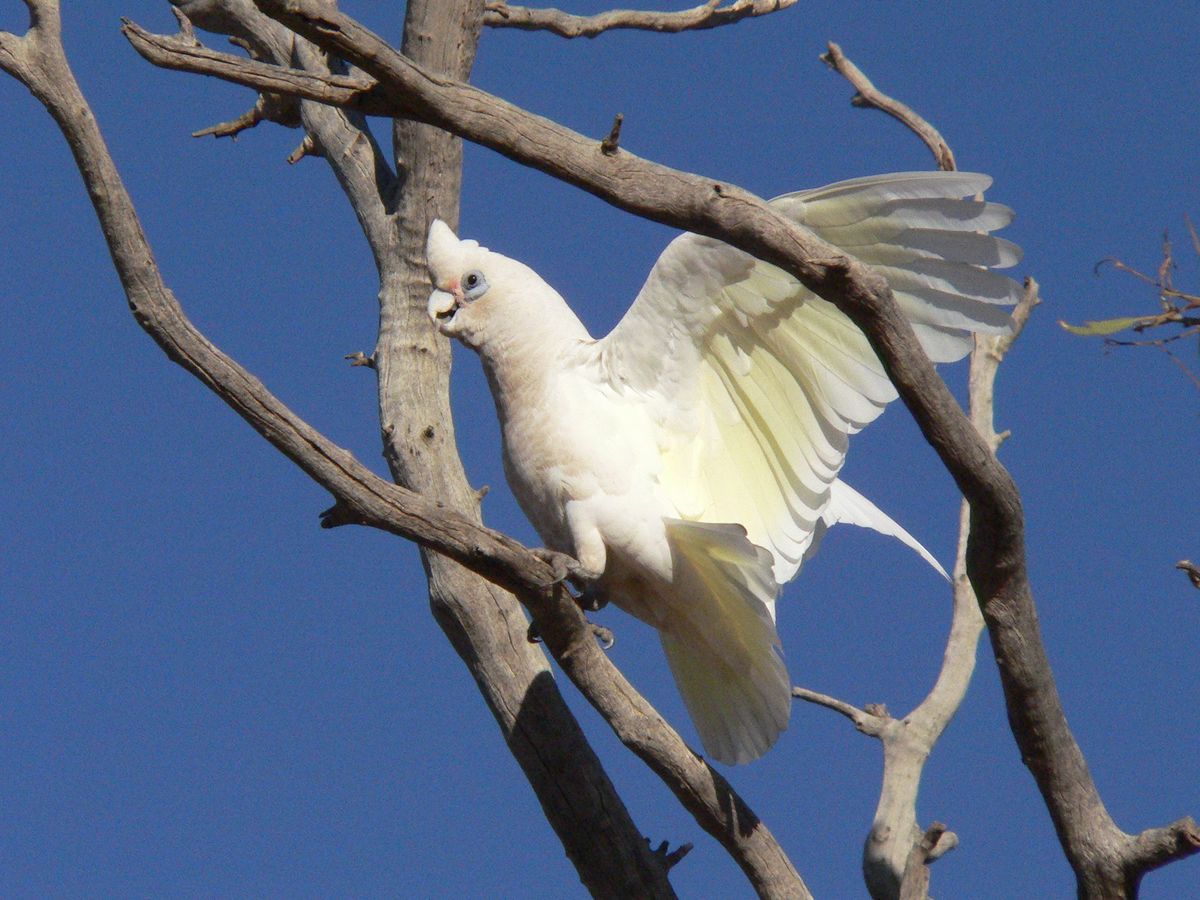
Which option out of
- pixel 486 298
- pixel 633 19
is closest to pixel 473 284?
pixel 486 298

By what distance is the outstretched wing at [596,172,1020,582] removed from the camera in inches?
116

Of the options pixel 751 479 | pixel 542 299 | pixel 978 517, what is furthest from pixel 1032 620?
pixel 542 299

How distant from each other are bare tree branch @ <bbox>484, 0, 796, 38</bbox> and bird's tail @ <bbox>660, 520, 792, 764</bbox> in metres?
2.44

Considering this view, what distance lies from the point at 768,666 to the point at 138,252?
1719mm

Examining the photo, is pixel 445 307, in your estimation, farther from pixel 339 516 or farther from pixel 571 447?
pixel 339 516

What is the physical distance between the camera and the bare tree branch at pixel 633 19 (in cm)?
500

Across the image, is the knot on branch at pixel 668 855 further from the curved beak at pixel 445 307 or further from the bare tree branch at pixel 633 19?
the bare tree branch at pixel 633 19

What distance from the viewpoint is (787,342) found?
333 cm

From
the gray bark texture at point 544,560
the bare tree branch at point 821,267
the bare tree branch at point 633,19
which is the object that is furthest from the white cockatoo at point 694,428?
the bare tree branch at point 633,19

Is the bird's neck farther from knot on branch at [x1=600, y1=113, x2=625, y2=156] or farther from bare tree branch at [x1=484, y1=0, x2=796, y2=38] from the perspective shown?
bare tree branch at [x1=484, y1=0, x2=796, y2=38]

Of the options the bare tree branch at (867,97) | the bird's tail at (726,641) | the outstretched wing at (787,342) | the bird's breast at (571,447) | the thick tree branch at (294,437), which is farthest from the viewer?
the bare tree branch at (867,97)

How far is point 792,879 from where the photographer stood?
3326 mm

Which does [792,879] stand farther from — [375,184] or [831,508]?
[375,184]

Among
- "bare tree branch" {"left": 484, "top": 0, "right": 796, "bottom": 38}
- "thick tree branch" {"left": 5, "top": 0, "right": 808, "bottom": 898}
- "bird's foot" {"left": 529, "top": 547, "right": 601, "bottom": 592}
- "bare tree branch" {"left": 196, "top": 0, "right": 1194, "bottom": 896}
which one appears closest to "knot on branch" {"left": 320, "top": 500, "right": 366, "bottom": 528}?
"thick tree branch" {"left": 5, "top": 0, "right": 808, "bottom": 898}
